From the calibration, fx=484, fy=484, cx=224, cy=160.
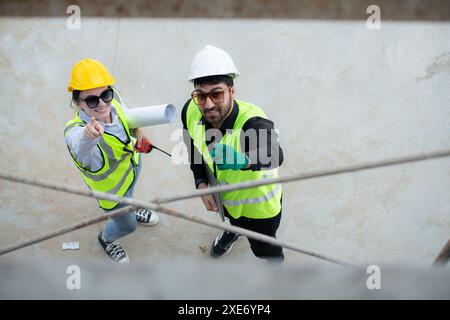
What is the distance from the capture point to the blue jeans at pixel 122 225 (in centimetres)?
305

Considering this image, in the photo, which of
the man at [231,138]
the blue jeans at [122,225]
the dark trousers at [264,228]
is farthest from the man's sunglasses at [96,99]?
the dark trousers at [264,228]

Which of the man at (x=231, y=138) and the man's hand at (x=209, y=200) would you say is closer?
the man at (x=231, y=138)

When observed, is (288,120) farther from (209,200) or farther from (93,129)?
(93,129)

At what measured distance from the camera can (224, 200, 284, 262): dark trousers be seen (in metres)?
2.79

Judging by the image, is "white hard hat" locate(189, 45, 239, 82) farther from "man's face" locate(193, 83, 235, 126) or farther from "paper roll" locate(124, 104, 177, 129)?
"paper roll" locate(124, 104, 177, 129)

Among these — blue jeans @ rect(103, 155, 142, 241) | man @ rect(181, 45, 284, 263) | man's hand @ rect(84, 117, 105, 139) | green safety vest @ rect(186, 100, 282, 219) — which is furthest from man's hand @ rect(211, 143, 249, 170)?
blue jeans @ rect(103, 155, 142, 241)

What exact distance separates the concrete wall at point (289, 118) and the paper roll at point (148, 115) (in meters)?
1.01

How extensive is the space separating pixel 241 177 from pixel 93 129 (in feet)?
2.60

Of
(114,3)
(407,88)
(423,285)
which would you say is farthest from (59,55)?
(423,285)

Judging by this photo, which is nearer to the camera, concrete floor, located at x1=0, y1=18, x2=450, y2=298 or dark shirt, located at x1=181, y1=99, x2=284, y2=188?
dark shirt, located at x1=181, y1=99, x2=284, y2=188

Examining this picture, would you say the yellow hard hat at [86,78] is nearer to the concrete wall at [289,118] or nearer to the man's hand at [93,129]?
the man's hand at [93,129]

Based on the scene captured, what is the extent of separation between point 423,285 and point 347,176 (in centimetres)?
289

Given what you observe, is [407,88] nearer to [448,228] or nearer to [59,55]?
[448,228]

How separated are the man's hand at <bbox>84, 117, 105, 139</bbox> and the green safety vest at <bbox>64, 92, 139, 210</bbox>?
0.18 m
